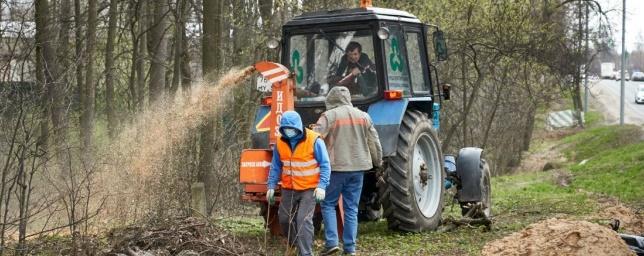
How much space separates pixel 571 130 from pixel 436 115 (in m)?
33.1

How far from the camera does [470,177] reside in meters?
11.9

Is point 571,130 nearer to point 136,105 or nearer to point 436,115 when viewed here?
point 136,105

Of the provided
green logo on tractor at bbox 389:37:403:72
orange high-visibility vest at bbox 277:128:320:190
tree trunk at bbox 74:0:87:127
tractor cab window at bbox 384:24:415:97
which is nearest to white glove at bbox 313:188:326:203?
orange high-visibility vest at bbox 277:128:320:190

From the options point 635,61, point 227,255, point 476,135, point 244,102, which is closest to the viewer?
point 227,255

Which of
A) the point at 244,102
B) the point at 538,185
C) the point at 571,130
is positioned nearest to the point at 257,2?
the point at 244,102

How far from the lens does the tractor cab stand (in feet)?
33.8

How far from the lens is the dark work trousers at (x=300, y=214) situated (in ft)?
27.9

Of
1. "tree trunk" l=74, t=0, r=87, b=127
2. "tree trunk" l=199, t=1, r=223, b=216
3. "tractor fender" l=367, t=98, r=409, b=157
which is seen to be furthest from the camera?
"tree trunk" l=74, t=0, r=87, b=127

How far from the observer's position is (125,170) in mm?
10430

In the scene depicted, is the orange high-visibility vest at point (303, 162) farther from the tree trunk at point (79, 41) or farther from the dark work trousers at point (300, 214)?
the tree trunk at point (79, 41)

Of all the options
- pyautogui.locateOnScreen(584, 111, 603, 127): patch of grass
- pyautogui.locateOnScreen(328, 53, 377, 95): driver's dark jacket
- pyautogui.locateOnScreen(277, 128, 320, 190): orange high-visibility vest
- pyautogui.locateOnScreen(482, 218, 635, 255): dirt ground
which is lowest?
pyautogui.locateOnScreen(584, 111, 603, 127): patch of grass

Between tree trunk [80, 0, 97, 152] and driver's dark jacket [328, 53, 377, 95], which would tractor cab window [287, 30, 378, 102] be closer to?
driver's dark jacket [328, 53, 377, 95]

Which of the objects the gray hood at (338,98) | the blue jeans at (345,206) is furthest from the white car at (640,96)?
the blue jeans at (345,206)

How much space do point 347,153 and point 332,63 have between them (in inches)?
69.7
